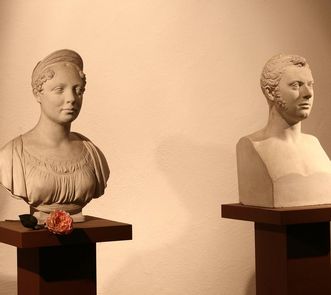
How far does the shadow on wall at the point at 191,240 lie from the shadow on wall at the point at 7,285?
28.1 inches

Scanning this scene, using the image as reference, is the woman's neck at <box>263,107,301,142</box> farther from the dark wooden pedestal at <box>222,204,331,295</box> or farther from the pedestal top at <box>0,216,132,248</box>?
the pedestal top at <box>0,216,132,248</box>

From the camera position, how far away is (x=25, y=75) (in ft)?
18.3

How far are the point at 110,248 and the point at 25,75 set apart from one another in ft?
4.35

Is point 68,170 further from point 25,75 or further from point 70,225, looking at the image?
point 25,75

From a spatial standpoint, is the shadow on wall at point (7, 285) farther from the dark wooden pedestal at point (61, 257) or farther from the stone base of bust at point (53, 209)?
the stone base of bust at point (53, 209)

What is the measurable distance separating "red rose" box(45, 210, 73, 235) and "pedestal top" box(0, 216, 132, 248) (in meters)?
0.06

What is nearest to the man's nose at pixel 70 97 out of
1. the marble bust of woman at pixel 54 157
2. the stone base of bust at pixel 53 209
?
the marble bust of woman at pixel 54 157

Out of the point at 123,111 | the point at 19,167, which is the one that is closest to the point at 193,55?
the point at 123,111

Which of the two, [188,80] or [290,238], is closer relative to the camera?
[290,238]

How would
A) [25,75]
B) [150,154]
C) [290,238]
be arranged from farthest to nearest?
1. [150,154]
2. [25,75]
3. [290,238]

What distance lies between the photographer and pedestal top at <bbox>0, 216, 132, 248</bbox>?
403 centimetres

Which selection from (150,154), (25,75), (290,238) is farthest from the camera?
(150,154)

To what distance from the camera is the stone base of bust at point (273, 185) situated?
4.81 metres

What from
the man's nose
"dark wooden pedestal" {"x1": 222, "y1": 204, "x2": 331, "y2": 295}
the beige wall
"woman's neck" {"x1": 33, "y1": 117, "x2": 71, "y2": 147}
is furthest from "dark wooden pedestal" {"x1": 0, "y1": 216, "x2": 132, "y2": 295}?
the beige wall
